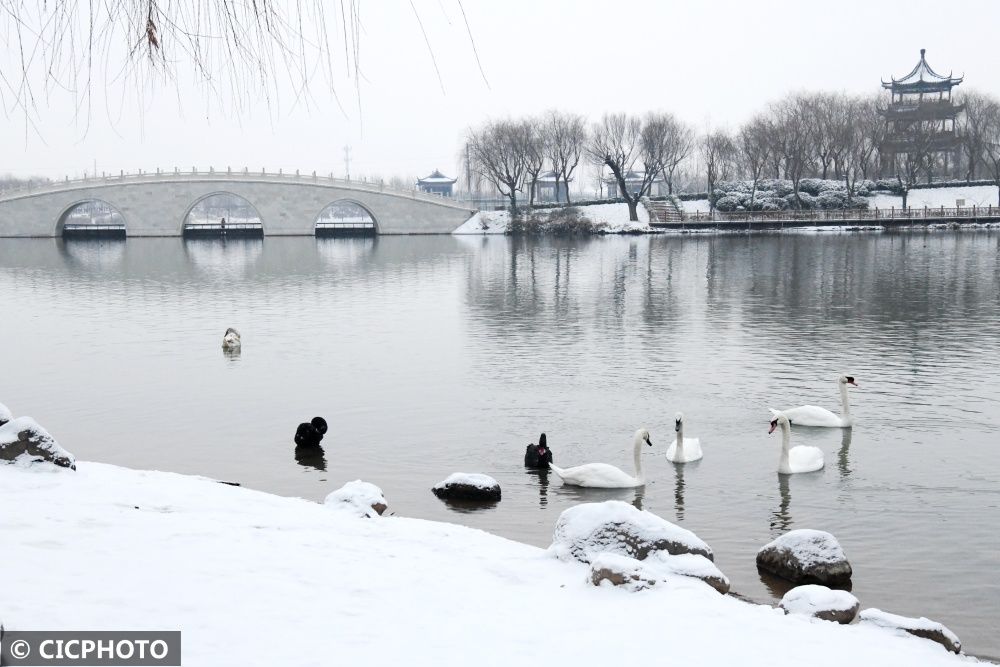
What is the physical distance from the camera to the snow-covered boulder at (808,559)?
27.3 feet

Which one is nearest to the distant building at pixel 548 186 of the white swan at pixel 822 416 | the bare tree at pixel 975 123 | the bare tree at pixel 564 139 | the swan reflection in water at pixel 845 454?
the bare tree at pixel 564 139

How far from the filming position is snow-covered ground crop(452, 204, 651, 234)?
73500 mm

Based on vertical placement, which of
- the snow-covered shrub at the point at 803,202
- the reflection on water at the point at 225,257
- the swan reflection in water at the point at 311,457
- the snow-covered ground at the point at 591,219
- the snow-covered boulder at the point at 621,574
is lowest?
the swan reflection in water at the point at 311,457

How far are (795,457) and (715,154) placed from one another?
71.1m

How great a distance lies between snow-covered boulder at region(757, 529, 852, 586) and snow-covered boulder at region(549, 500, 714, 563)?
40.4 inches

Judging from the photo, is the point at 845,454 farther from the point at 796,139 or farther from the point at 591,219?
the point at 591,219

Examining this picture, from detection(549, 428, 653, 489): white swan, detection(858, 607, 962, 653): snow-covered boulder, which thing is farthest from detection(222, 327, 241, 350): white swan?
detection(858, 607, 962, 653): snow-covered boulder

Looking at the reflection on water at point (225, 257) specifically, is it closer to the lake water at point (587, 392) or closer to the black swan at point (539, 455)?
the lake water at point (587, 392)

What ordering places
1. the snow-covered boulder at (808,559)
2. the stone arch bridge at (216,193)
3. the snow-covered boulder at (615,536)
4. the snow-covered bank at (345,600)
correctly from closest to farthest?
1. the snow-covered bank at (345,600)
2. the snow-covered boulder at (615,536)
3. the snow-covered boulder at (808,559)
4. the stone arch bridge at (216,193)

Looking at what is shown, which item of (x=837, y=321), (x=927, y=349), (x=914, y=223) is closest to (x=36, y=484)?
(x=927, y=349)

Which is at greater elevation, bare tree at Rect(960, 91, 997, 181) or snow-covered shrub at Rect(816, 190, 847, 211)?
bare tree at Rect(960, 91, 997, 181)

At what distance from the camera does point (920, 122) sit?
7450 centimetres

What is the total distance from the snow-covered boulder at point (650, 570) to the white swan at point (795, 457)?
184 inches

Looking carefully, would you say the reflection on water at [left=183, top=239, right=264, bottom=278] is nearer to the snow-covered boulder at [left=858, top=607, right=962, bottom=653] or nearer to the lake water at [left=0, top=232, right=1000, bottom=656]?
the lake water at [left=0, top=232, right=1000, bottom=656]
